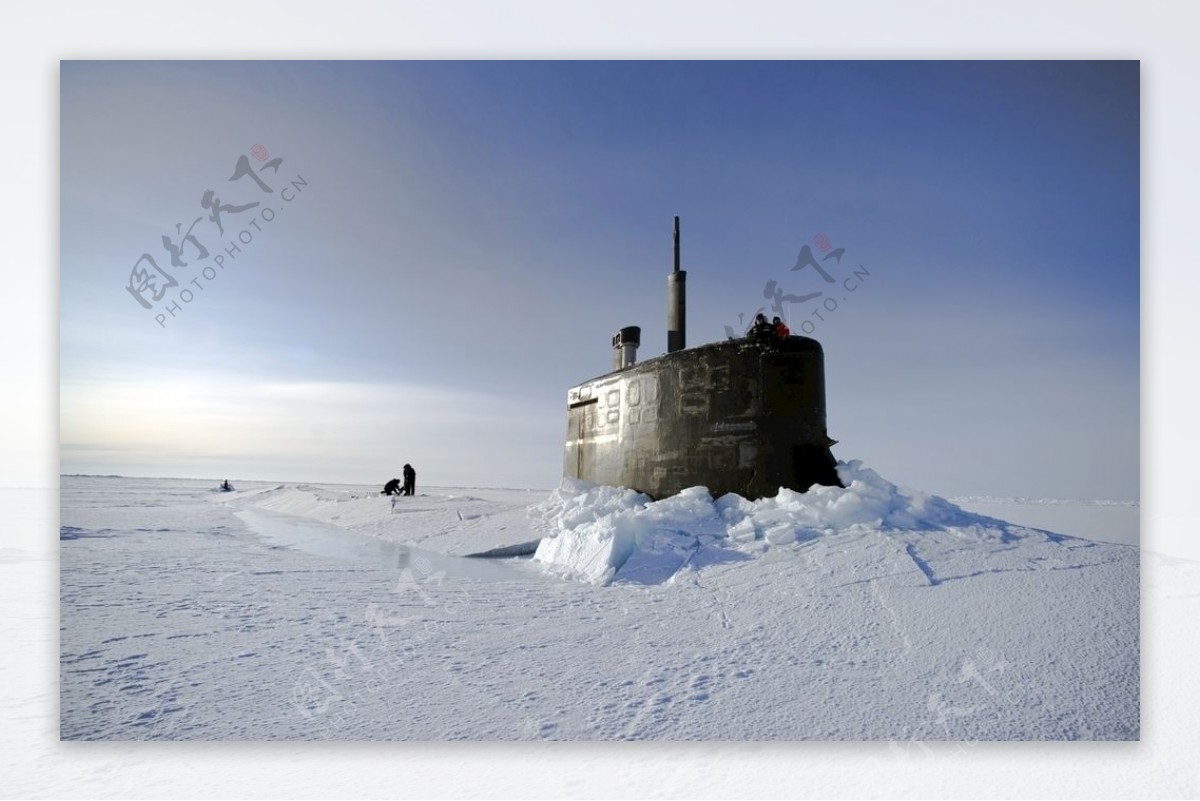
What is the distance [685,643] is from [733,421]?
3.00m

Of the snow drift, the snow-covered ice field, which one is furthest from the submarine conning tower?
the snow-covered ice field

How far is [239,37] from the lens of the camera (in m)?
4.05

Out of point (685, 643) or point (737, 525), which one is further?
point (737, 525)

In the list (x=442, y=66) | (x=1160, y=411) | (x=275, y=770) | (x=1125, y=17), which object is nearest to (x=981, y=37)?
(x=1125, y=17)

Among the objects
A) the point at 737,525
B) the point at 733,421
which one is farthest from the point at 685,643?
the point at 733,421

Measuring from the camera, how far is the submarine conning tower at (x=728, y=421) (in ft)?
20.4

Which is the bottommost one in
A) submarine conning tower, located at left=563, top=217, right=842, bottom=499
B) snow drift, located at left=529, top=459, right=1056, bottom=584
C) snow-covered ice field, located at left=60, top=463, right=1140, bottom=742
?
snow-covered ice field, located at left=60, top=463, right=1140, bottom=742

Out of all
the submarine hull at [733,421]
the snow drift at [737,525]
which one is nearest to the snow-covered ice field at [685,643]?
the snow drift at [737,525]

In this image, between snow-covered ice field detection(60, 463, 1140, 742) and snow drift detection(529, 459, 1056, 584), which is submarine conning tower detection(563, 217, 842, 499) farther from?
snow-covered ice field detection(60, 463, 1140, 742)

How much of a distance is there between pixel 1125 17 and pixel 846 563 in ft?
12.1

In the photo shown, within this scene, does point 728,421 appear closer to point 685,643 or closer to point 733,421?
point 733,421

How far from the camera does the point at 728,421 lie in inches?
253

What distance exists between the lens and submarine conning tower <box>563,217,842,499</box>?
6203 mm

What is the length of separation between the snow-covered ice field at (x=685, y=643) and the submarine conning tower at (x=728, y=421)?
61 centimetres
